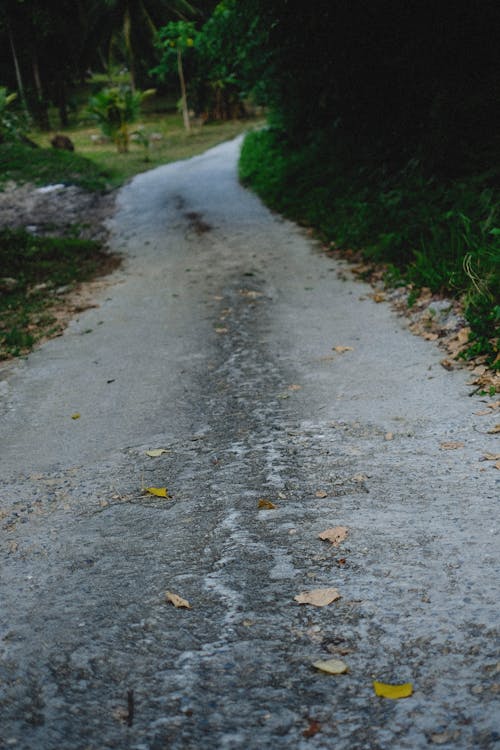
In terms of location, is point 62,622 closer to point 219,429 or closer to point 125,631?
point 125,631

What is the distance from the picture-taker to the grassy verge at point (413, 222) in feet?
18.0

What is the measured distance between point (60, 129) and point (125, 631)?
3469 centimetres

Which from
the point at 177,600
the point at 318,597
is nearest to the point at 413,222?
the point at 318,597

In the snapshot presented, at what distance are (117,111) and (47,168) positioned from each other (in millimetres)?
5832

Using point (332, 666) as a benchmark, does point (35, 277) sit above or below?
above

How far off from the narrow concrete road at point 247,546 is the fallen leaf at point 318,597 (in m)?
0.03

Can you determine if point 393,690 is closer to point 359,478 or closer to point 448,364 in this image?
point 359,478

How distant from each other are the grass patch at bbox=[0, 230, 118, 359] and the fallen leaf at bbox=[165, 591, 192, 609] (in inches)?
167

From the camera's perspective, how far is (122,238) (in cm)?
1190

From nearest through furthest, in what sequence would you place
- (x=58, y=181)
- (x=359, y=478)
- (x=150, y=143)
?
(x=359, y=478), (x=58, y=181), (x=150, y=143)

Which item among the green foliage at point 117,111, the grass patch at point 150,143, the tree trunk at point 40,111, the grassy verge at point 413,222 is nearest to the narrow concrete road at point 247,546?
the grassy verge at point 413,222

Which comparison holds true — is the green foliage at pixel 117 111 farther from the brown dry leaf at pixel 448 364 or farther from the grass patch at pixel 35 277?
the brown dry leaf at pixel 448 364

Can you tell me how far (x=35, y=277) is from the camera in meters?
9.36

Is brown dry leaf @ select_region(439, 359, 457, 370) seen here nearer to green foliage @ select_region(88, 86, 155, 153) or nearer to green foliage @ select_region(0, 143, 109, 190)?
Answer: green foliage @ select_region(0, 143, 109, 190)
